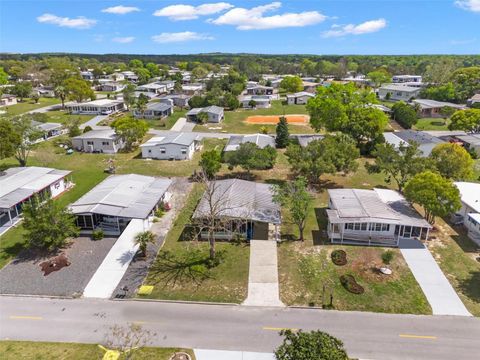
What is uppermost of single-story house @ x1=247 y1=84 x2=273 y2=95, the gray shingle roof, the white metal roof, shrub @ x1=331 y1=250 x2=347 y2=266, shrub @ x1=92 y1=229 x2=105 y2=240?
single-story house @ x1=247 y1=84 x2=273 y2=95

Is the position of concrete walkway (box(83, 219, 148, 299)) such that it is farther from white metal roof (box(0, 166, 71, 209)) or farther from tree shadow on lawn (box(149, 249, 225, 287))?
white metal roof (box(0, 166, 71, 209))

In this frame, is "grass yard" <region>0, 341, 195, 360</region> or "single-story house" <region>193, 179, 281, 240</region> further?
"single-story house" <region>193, 179, 281, 240</region>

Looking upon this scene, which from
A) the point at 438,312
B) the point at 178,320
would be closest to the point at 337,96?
the point at 438,312

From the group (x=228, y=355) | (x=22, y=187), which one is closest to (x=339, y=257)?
(x=228, y=355)

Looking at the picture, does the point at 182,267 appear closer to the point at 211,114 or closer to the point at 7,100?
the point at 211,114

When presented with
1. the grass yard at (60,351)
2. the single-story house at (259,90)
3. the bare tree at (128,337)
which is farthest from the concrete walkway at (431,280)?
the single-story house at (259,90)

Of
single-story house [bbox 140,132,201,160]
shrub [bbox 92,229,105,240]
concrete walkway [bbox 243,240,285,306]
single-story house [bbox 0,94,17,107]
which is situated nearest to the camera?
concrete walkway [bbox 243,240,285,306]

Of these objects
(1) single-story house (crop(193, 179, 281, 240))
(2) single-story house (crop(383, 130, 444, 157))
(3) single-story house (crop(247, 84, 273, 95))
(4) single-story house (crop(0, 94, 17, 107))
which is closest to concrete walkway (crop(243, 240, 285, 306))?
(1) single-story house (crop(193, 179, 281, 240))
